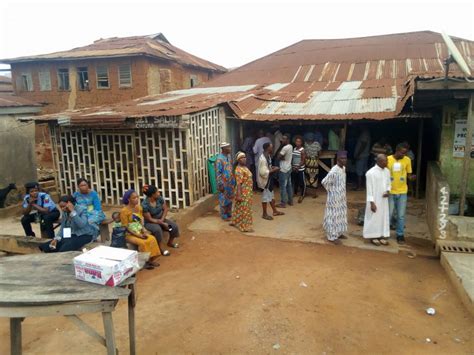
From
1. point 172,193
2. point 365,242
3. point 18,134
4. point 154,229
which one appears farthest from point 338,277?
point 18,134

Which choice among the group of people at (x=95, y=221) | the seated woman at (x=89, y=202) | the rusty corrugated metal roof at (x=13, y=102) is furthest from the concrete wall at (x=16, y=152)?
the seated woman at (x=89, y=202)

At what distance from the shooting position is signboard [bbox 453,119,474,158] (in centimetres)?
699

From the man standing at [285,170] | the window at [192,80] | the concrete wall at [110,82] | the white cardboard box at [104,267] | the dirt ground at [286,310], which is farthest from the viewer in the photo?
the window at [192,80]

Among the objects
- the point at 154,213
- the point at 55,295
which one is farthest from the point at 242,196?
the point at 55,295

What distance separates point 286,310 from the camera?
4656mm

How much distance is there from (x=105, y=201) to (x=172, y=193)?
1926mm

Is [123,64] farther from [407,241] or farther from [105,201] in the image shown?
[407,241]

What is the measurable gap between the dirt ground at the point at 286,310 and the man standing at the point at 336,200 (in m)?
0.51

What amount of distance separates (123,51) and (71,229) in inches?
526

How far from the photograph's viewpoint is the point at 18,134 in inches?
448

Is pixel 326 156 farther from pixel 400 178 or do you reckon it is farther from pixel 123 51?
pixel 123 51

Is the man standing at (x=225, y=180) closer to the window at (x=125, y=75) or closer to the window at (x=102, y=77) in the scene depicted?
the window at (x=125, y=75)

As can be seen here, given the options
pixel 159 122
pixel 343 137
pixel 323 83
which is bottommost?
pixel 343 137

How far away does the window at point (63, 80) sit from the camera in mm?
18656
